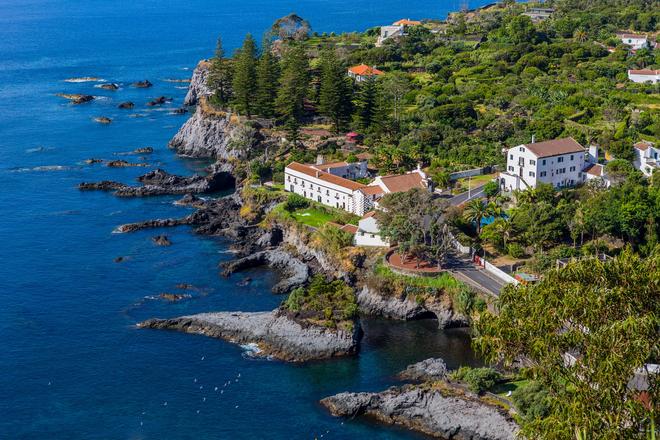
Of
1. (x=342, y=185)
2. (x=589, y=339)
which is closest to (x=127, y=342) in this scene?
(x=342, y=185)

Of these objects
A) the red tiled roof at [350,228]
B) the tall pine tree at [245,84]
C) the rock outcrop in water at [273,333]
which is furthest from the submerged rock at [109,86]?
the rock outcrop in water at [273,333]

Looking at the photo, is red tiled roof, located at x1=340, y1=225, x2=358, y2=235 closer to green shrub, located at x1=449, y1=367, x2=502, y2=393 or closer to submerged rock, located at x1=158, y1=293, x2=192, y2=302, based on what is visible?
submerged rock, located at x1=158, y1=293, x2=192, y2=302

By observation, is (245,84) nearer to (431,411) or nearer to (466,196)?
(466,196)

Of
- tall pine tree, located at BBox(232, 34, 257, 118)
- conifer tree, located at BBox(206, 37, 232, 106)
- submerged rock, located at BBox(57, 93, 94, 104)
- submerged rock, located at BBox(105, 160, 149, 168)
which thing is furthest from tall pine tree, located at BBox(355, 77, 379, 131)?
submerged rock, located at BBox(57, 93, 94, 104)

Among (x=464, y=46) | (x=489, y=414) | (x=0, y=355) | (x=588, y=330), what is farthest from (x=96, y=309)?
(x=464, y=46)

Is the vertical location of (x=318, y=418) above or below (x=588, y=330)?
below

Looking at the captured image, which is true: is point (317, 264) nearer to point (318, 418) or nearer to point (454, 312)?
point (454, 312)

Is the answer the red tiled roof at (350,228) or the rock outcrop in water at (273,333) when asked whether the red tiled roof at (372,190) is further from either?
the rock outcrop in water at (273,333)
